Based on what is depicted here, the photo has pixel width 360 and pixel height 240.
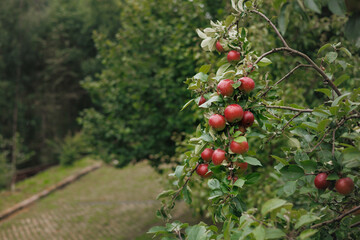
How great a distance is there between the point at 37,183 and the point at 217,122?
1165 centimetres

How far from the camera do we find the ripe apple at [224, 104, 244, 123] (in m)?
1.15

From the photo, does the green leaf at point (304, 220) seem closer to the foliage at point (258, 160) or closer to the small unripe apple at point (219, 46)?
the foliage at point (258, 160)

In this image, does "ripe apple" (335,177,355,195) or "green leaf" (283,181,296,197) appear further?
"green leaf" (283,181,296,197)

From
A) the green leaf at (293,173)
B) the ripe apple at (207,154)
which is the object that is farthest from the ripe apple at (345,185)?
the ripe apple at (207,154)

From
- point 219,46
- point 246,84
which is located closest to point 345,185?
point 246,84

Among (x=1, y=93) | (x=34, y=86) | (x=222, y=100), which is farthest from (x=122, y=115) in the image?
(x=34, y=86)

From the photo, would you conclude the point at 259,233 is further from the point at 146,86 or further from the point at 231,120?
the point at 146,86

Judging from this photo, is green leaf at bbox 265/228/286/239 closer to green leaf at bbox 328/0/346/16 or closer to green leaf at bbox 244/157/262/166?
green leaf at bbox 244/157/262/166

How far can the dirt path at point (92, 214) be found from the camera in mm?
6898

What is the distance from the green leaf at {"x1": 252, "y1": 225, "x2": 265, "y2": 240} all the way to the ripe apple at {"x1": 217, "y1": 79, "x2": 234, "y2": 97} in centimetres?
52

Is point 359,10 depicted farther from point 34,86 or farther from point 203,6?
point 34,86

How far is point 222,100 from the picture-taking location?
122 cm

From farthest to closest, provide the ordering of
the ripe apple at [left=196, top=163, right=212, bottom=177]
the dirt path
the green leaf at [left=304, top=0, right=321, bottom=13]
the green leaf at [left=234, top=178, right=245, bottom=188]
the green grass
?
the green grass, the dirt path, the ripe apple at [left=196, top=163, right=212, bottom=177], the green leaf at [left=234, top=178, right=245, bottom=188], the green leaf at [left=304, top=0, right=321, bottom=13]

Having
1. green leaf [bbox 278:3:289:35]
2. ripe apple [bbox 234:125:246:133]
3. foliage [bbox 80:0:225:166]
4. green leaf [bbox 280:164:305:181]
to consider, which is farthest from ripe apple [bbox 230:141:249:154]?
foliage [bbox 80:0:225:166]
